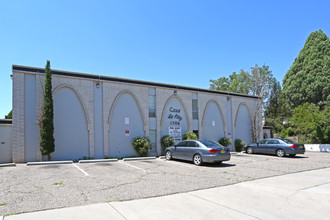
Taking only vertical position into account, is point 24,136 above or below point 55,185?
above

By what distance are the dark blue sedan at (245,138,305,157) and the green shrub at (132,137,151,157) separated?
8.57 metres

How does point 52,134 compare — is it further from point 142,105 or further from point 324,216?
point 324,216

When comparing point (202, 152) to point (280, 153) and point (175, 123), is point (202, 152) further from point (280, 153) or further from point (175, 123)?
point (175, 123)

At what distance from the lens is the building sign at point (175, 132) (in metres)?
20.2

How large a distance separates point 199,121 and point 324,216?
55.5 feet

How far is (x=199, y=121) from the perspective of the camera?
21.9 m

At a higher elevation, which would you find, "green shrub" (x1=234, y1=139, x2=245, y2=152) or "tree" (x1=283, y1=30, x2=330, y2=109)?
"tree" (x1=283, y1=30, x2=330, y2=109)

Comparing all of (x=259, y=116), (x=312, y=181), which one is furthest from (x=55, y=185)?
(x=259, y=116)

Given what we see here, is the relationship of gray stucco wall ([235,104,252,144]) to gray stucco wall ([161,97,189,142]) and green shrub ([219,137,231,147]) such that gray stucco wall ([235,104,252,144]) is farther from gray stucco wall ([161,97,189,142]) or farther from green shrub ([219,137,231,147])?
gray stucco wall ([161,97,189,142])

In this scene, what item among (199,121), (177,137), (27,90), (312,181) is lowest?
(312,181)

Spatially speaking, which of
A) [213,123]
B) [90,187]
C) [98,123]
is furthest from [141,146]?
[90,187]

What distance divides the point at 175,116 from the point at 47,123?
1009 centimetres

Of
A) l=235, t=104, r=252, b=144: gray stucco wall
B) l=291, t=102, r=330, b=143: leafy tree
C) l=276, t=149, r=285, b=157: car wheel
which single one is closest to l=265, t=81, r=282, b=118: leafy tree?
l=291, t=102, r=330, b=143: leafy tree

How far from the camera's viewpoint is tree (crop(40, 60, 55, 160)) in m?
14.3
